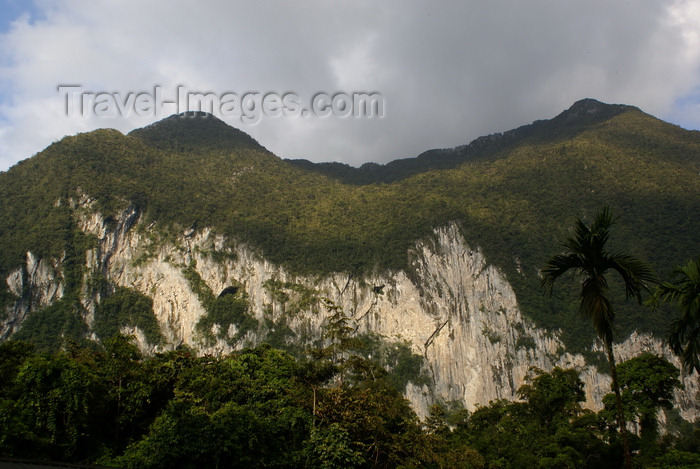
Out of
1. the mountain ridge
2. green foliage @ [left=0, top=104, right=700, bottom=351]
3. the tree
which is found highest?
the mountain ridge

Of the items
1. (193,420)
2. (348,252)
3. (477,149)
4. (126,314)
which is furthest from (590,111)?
(193,420)

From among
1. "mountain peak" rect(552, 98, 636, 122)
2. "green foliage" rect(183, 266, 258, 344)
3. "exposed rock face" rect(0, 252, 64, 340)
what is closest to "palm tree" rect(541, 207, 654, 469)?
"green foliage" rect(183, 266, 258, 344)

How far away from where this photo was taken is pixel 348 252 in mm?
121938

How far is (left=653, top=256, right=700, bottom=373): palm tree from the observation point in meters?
8.62

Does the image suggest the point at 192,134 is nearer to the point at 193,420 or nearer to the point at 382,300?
the point at 382,300

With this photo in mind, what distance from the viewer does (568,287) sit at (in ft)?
367

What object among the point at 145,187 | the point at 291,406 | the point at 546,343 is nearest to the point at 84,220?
the point at 145,187

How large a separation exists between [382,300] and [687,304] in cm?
10722

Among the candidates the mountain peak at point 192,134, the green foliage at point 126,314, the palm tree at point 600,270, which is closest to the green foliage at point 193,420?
the palm tree at point 600,270

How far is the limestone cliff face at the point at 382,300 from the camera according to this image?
10131cm

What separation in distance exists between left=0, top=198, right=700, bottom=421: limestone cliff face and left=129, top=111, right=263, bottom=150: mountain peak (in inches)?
1805

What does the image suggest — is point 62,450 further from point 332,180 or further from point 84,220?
point 332,180

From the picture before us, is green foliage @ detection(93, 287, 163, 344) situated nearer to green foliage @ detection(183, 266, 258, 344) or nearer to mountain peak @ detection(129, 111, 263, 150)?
green foliage @ detection(183, 266, 258, 344)

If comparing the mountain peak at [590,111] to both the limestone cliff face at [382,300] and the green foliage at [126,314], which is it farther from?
the green foliage at [126,314]
